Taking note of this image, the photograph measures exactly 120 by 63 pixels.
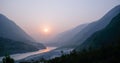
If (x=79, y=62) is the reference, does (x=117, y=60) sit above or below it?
below

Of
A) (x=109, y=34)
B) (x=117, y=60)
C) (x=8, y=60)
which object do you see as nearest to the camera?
(x=117, y=60)

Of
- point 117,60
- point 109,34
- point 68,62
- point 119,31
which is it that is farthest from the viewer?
point 109,34

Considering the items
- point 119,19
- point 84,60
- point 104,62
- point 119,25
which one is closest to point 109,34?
point 119,25

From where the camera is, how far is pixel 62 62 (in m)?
→ 61.3

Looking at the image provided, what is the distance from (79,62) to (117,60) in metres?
15.2

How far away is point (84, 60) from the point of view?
51.7 metres

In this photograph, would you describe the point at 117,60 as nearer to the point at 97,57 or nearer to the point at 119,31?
the point at 97,57

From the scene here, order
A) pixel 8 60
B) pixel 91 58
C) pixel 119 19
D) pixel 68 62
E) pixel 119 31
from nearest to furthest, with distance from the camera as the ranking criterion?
pixel 91 58, pixel 68 62, pixel 8 60, pixel 119 31, pixel 119 19

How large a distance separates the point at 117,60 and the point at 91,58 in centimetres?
1238

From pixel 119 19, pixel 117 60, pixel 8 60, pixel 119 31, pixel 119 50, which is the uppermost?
pixel 119 19

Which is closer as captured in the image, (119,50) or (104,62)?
(104,62)

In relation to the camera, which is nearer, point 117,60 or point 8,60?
point 117,60

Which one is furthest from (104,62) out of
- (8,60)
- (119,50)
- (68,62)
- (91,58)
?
(8,60)

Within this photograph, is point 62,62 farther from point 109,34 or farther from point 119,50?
point 109,34
